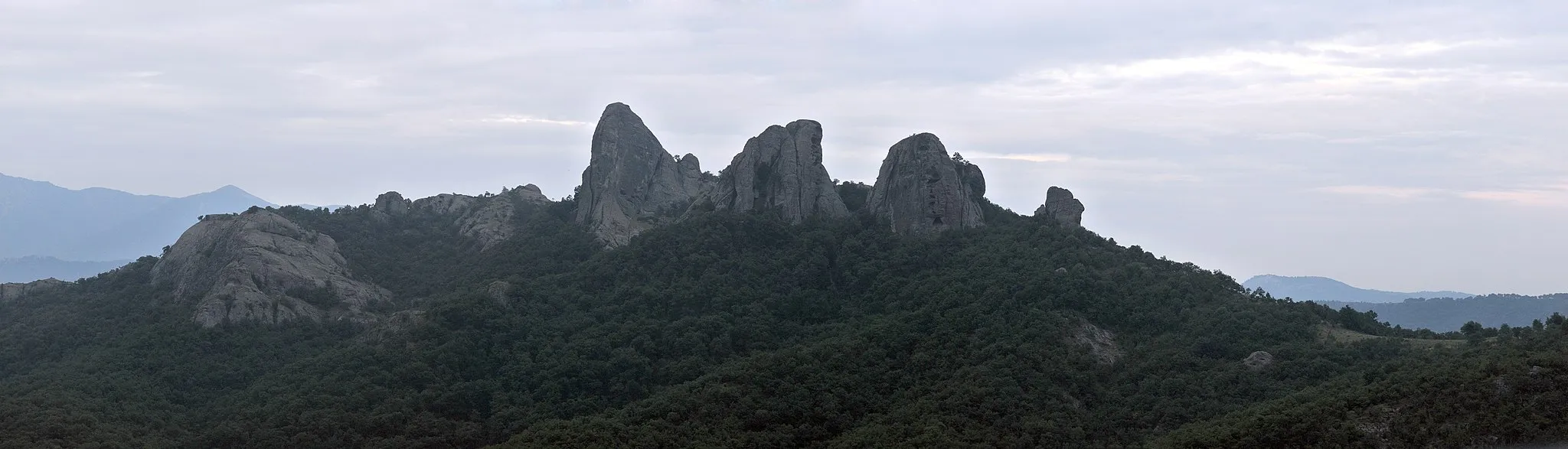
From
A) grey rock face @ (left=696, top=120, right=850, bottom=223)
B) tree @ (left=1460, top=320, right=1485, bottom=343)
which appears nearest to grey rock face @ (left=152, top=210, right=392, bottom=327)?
grey rock face @ (left=696, top=120, right=850, bottom=223)

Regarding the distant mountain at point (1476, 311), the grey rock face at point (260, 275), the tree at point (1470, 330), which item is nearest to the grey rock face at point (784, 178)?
the grey rock face at point (260, 275)

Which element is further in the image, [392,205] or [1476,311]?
[1476,311]

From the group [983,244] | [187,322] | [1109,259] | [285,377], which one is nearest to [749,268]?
[983,244]

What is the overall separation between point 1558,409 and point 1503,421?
177 centimetres

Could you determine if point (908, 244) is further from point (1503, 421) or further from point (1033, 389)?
point (1503, 421)

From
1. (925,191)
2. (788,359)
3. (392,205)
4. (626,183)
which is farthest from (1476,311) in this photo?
(392,205)

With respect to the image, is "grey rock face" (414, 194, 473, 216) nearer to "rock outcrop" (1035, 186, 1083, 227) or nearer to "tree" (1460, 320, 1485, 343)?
"rock outcrop" (1035, 186, 1083, 227)

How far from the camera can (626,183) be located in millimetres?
88312

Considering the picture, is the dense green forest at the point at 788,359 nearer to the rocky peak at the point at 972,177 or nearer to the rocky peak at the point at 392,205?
the rocky peak at the point at 972,177

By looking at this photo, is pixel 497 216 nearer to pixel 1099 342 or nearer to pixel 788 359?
pixel 788 359

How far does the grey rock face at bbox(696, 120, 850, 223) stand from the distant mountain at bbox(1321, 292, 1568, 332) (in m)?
51.7

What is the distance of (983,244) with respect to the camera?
2854 inches

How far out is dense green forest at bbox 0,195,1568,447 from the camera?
46.6 m

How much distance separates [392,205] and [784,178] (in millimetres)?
36884
